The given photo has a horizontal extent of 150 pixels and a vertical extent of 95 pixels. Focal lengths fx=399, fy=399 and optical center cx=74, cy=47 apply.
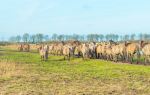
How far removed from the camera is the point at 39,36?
655 feet

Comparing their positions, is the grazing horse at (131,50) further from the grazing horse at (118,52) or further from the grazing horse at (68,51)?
the grazing horse at (68,51)

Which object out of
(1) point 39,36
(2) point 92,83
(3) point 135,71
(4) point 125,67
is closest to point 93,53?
(4) point 125,67

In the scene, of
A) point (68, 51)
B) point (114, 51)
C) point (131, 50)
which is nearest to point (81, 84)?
point (131, 50)

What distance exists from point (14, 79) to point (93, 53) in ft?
89.7

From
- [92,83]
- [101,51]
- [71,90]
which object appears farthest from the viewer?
[101,51]

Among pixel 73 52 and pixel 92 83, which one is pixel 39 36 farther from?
pixel 92 83

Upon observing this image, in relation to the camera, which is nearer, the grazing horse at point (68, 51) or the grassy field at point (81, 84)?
the grassy field at point (81, 84)

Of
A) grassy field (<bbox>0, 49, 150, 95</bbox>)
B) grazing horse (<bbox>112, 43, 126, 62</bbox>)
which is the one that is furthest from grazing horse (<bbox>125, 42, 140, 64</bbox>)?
grassy field (<bbox>0, 49, 150, 95</bbox>)

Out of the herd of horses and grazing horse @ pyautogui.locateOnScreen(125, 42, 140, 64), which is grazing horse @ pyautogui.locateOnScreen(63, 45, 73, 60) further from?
grazing horse @ pyautogui.locateOnScreen(125, 42, 140, 64)

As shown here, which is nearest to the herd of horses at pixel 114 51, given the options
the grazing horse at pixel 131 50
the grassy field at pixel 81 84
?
the grazing horse at pixel 131 50

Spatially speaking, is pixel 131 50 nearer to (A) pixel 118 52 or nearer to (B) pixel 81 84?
(A) pixel 118 52

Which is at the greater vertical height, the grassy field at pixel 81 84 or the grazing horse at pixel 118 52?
the grazing horse at pixel 118 52

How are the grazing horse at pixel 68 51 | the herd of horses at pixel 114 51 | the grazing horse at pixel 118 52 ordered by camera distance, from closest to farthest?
the herd of horses at pixel 114 51 < the grazing horse at pixel 118 52 < the grazing horse at pixel 68 51

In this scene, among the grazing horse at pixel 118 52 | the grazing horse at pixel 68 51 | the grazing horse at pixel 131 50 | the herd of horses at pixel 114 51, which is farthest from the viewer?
the grazing horse at pixel 68 51
